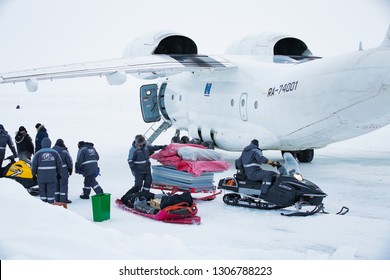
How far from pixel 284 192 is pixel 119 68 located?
23.0 ft

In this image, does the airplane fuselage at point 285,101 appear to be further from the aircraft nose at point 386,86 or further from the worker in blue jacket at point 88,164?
the worker in blue jacket at point 88,164

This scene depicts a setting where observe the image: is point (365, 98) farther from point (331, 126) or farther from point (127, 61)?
point (127, 61)

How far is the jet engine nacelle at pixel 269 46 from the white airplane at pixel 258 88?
0.11 ft

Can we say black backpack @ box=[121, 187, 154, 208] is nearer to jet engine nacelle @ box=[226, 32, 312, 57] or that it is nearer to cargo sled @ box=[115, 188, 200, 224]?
cargo sled @ box=[115, 188, 200, 224]

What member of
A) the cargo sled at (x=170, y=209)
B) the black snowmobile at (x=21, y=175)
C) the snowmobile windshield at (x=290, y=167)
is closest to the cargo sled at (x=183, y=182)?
the cargo sled at (x=170, y=209)

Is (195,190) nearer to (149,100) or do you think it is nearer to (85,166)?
(85,166)

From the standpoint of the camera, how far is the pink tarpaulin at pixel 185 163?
9508 mm

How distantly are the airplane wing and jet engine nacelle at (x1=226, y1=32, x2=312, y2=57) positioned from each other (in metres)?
1.15

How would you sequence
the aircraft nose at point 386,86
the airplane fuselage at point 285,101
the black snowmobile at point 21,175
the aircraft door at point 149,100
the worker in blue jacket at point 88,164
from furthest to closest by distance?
the aircraft door at point 149,100
the airplane fuselage at point 285,101
the aircraft nose at point 386,86
the black snowmobile at point 21,175
the worker in blue jacket at point 88,164

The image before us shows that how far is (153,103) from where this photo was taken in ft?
59.5

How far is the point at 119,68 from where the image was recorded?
13.7 metres

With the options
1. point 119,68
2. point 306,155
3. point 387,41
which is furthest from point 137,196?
point 306,155

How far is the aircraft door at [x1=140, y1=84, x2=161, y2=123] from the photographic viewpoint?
59.3ft
